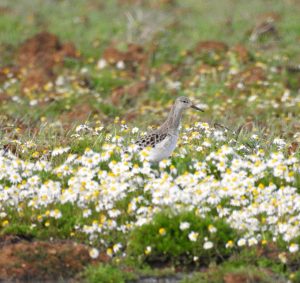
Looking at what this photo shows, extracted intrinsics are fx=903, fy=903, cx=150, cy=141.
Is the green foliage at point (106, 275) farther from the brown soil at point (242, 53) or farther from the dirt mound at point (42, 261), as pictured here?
the brown soil at point (242, 53)

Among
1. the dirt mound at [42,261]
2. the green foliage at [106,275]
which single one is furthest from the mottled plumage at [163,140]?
the green foliage at [106,275]

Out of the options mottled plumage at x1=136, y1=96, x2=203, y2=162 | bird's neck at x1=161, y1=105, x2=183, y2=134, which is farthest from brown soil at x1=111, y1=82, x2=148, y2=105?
mottled plumage at x1=136, y1=96, x2=203, y2=162

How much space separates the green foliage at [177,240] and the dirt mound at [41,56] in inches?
390

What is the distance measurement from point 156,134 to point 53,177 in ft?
4.32

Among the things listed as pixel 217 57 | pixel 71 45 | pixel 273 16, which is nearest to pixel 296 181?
pixel 217 57

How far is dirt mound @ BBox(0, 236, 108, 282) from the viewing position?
8906 millimetres

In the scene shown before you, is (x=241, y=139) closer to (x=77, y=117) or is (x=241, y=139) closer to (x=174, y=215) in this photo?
(x=174, y=215)

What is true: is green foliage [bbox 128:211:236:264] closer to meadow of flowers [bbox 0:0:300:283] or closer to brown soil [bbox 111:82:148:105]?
meadow of flowers [bbox 0:0:300:283]

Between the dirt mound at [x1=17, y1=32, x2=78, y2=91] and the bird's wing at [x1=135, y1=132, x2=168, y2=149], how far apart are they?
8208mm

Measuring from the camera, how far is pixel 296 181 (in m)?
9.87

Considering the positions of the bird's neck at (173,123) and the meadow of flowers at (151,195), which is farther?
the bird's neck at (173,123)

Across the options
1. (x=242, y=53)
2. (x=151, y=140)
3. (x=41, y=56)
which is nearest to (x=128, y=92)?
(x=242, y=53)

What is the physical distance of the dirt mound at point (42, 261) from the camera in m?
8.91

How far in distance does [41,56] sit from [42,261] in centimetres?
1186
